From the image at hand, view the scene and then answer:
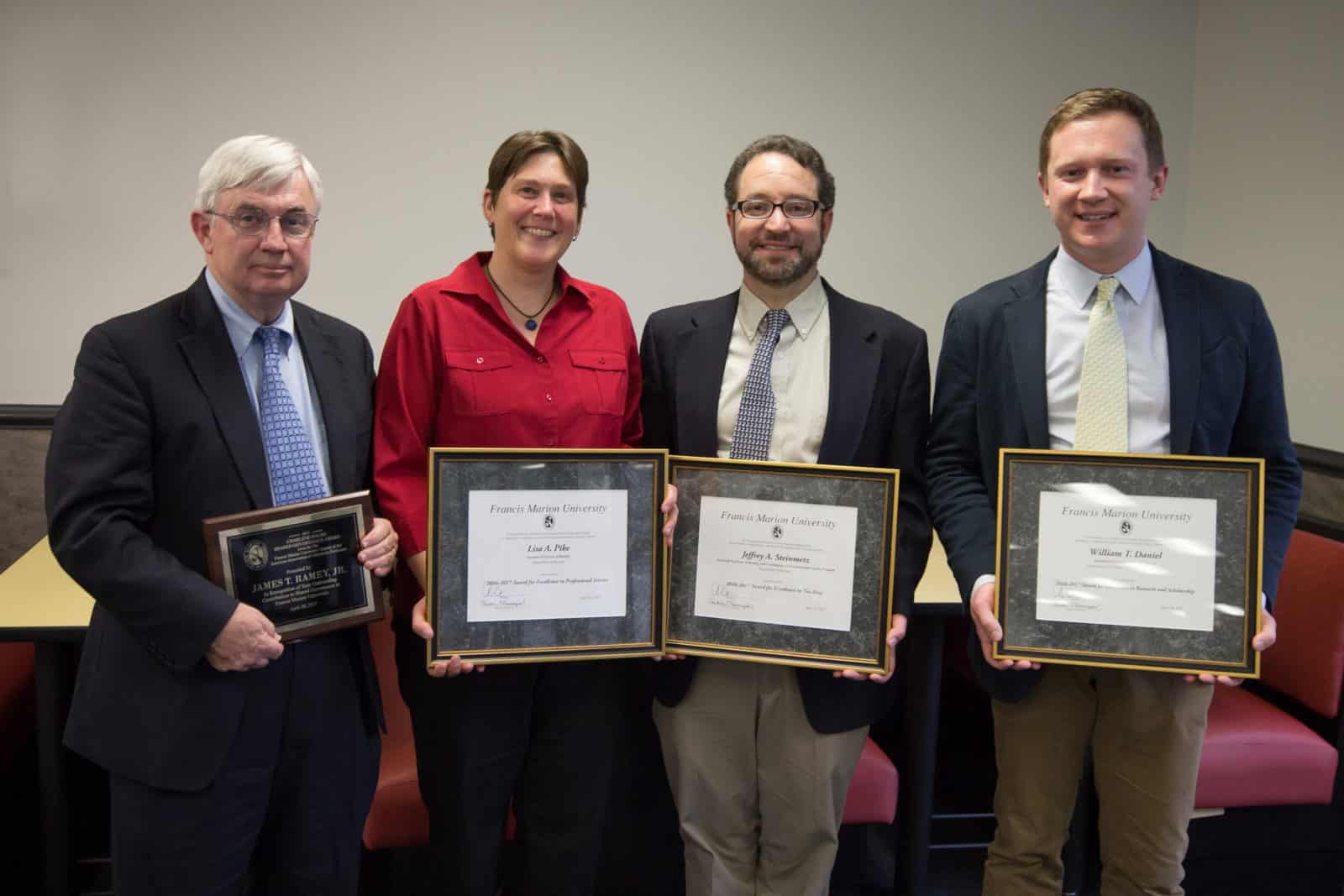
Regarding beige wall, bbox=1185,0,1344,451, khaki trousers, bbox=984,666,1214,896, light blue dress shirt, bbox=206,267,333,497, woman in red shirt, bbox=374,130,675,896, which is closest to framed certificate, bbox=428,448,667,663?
woman in red shirt, bbox=374,130,675,896

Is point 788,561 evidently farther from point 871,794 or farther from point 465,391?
point 871,794

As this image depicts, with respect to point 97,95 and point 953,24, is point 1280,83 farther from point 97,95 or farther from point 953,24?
point 97,95

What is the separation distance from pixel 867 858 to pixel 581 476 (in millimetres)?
1711

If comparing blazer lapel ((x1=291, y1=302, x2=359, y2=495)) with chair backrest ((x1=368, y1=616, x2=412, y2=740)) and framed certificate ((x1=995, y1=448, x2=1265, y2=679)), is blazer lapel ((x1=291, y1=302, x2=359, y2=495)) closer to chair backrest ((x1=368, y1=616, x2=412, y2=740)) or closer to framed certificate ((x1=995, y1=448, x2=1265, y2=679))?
chair backrest ((x1=368, y1=616, x2=412, y2=740))

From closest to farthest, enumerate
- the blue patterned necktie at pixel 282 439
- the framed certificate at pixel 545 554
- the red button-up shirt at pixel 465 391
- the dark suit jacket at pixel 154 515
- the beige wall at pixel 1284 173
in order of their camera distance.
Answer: the dark suit jacket at pixel 154 515, the blue patterned necktie at pixel 282 439, the framed certificate at pixel 545 554, the red button-up shirt at pixel 465 391, the beige wall at pixel 1284 173

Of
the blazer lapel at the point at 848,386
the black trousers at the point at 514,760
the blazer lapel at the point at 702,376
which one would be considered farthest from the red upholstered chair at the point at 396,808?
the blazer lapel at the point at 848,386

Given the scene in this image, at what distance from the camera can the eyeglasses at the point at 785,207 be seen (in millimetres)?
1821

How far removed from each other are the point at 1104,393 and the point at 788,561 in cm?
63

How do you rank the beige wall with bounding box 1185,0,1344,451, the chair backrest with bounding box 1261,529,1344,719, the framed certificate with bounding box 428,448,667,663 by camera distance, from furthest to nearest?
the beige wall with bounding box 1185,0,1344,451 < the chair backrest with bounding box 1261,529,1344,719 < the framed certificate with bounding box 428,448,667,663

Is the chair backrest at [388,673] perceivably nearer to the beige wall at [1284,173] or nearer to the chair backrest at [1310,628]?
the chair backrest at [1310,628]

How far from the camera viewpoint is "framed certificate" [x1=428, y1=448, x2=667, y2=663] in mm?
1666

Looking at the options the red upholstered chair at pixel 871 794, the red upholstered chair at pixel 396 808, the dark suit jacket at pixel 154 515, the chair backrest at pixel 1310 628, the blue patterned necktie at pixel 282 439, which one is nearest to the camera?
the dark suit jacket at pixel 154 515

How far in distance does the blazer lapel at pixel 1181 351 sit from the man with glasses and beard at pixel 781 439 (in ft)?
1.40

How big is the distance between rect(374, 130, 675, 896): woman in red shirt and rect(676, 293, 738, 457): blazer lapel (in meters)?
0.12
